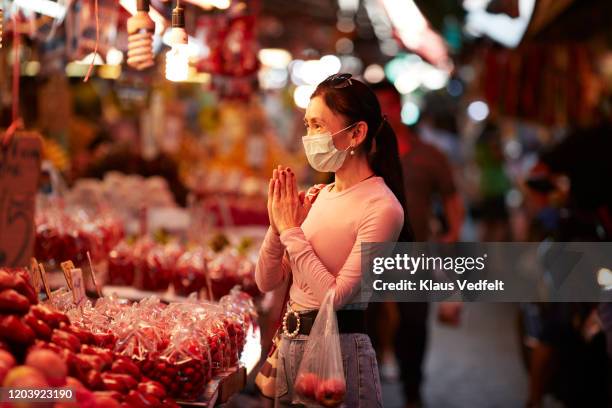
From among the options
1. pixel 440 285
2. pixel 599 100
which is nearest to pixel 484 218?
pixel 599 100

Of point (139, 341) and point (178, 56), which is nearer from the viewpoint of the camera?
point (139, 341)

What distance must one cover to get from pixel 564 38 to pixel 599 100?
6.32 feet

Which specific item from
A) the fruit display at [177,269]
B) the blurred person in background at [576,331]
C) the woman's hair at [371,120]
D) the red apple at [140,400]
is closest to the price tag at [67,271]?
the red apple at [140,400]

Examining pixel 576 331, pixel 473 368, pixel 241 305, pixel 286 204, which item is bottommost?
pixel 473 368

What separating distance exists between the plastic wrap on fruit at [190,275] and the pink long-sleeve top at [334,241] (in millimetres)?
1888

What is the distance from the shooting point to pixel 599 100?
1106 cm

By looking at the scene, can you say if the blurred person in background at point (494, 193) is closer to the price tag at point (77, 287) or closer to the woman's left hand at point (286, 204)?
the price tag at point (77, 287)

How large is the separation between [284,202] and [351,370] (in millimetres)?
700

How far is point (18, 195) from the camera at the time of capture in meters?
4.05

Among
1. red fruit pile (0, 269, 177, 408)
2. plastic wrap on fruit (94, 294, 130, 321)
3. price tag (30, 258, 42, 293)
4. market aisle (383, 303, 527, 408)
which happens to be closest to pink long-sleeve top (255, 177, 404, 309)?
plastic wrap on fruit (94, 294, 130, 321)

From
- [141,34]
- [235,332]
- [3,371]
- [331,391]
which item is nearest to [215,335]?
[235,332]

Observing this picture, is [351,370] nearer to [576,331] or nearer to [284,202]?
[284,202]

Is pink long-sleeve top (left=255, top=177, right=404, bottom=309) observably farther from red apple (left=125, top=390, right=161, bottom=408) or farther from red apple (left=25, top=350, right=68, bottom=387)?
red apple (left=25, top=350, right=68, bottom=387)

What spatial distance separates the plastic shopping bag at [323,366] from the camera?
3.28m
